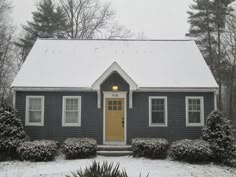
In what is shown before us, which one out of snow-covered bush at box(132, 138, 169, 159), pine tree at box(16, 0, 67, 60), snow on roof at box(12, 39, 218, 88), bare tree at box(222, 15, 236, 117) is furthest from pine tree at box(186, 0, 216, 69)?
snow-covered bush at box(132, 138, 169, 159)

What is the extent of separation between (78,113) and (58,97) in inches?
51.3

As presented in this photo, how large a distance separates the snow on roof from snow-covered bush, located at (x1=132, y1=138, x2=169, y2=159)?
2.96 meters

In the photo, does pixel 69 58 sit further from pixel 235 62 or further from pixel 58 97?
pixel 235 62

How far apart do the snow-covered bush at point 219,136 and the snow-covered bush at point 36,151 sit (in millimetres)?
7016

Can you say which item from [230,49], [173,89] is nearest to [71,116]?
[173,89]

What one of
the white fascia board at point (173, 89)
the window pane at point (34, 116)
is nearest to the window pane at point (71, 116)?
the window pane at point (34, 116)

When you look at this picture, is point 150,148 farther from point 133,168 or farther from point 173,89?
point 173,89

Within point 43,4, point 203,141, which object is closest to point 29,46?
point 43,4

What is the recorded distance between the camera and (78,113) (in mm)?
13664

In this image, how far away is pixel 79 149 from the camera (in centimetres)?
1180

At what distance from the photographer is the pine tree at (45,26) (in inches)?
1154

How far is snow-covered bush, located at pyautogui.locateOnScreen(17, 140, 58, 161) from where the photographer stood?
37.7 feet

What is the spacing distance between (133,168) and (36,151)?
427 centimetres

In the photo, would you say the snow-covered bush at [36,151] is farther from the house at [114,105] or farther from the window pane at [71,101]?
the window pane at [71,101]
